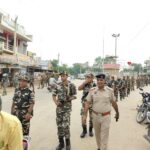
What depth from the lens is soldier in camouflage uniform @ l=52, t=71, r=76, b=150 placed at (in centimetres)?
709

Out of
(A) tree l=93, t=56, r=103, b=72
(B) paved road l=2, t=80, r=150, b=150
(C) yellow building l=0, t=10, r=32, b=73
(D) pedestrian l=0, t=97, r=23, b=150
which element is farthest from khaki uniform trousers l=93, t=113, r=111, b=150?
(A) tree l=93, t=56, r=103, b=72

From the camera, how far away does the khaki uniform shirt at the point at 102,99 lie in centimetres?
651

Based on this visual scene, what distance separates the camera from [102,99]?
653 cm

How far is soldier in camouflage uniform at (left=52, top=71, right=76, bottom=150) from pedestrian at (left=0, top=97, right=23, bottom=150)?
172 inches

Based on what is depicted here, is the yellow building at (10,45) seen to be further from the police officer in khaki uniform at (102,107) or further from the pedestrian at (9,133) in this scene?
the pedestrian at (9,133)

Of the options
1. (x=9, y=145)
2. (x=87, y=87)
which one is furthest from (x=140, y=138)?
(x=9, y=145)

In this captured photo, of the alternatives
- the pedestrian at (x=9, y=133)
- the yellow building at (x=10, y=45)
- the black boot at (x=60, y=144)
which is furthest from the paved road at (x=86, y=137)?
the yellow building at (x=10, y=45)

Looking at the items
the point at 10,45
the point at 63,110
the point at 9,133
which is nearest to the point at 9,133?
the point at 9,133

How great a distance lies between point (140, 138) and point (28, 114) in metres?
3.66

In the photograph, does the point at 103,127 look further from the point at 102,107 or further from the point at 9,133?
the point at 9,133

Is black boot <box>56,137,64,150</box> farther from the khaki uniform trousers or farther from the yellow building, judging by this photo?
the yellow building

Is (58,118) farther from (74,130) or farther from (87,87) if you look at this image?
(74,130)

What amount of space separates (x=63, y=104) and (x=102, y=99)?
3.10ft

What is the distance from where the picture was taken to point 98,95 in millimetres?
6543
